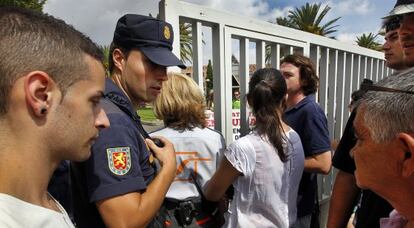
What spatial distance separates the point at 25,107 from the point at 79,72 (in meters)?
0.19

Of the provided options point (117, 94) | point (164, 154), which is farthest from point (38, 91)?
point (164, 154)

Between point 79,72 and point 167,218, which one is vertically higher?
point 79,72

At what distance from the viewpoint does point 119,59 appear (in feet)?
5.44

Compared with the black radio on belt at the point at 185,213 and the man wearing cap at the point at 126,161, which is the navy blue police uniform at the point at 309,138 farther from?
the man wearing cap at the point at 126,161

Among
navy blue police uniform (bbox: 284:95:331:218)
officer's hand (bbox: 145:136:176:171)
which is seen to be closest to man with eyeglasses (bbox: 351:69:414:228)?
officer's hand (bbox: 145:136:176:171)

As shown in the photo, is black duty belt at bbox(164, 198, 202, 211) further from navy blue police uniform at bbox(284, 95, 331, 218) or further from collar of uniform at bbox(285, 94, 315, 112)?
collar of uniform at bbox(285, 94, 315, 112)

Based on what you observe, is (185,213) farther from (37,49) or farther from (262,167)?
(37,49)

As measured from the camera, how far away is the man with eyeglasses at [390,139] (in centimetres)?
92

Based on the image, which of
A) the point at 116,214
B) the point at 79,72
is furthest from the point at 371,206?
the point at 79,72

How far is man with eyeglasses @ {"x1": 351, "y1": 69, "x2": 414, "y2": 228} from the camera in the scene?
0.92 meters

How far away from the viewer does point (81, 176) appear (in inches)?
51.4

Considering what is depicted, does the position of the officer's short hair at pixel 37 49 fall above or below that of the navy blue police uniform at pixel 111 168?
above

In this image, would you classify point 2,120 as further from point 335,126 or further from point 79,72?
point 335,126

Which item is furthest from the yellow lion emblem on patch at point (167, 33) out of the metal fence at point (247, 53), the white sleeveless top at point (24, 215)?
the white sleeveless top at point (24, 215)
